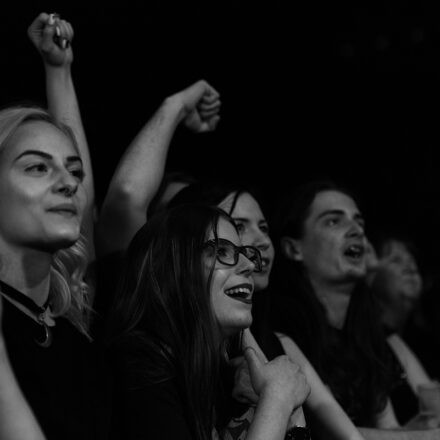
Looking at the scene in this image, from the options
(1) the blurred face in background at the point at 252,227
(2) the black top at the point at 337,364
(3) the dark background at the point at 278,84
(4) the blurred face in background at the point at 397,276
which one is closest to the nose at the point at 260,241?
(1) the blurred face in background at the point at 252,227

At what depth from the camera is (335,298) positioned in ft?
9.80

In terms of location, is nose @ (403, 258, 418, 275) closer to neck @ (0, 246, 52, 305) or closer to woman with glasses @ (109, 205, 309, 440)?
woman with glasses @ (109, 205, 309, 440)

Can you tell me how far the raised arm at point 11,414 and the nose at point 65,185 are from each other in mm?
456

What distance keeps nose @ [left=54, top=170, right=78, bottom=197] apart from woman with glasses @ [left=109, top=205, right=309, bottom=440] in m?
0.24

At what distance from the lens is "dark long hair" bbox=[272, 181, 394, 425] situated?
A: 2.71 m

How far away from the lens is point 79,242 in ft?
6.95

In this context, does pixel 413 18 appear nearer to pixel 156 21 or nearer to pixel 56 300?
pixel 156 21

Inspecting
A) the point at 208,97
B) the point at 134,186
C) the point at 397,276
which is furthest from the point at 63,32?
the point at 397,276

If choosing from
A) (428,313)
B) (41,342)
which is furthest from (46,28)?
(428,313)

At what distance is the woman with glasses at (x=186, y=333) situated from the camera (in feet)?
5.83

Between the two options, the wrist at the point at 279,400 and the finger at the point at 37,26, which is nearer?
the wrist at the point at 279,400

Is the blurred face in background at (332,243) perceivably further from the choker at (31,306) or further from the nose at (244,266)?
the choker at (31,306)

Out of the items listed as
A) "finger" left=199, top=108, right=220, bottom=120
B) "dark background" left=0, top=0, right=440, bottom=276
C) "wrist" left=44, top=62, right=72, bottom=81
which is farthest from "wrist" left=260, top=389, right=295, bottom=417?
"dark background" left=0, top=0, right=440, bottom=276

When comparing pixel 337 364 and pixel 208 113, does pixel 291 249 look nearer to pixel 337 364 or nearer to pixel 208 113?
pixel 337 364
